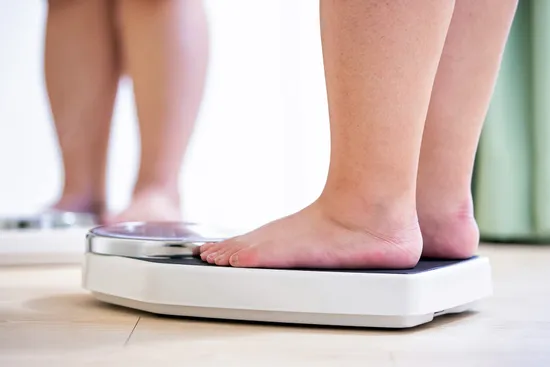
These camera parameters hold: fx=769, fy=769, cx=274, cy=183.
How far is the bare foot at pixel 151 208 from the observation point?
4.93 feet

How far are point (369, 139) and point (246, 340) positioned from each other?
26 centimetres

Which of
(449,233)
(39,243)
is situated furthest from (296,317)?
(39,243)

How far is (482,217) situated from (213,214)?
869 mm

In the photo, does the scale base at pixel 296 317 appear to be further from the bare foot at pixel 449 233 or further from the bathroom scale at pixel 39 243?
the bathroom scale at pixel 39 243

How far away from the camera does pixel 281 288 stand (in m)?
0.85

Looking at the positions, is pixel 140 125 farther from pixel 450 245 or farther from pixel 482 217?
pixel 482 217

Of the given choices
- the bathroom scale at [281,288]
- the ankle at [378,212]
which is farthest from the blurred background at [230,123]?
the ankle at [378,212]

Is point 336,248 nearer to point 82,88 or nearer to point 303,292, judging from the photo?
point 303,292

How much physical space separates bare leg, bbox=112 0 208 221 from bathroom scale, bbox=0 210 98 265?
0.16 m

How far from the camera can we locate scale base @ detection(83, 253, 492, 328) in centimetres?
83

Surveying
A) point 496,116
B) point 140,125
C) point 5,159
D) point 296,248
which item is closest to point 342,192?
Result: point 296,248

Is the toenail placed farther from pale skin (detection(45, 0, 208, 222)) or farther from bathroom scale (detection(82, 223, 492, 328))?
pale skin (detection(45, 0, 208, 222))

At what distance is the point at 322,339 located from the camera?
2.64ft

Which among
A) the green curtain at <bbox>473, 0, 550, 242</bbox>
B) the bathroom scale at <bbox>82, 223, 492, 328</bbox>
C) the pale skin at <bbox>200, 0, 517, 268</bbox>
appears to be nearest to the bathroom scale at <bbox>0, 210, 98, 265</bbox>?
the bathroom scale at <bbox>82, 223, 492, 328</bbox>
